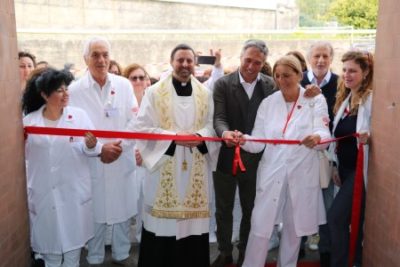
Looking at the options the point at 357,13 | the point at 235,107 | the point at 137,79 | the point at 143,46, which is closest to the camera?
the point at 235,107

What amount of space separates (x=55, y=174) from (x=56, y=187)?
0.12 meters

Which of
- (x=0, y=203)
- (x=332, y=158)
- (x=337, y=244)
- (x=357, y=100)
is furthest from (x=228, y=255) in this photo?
(x=0, y=203)

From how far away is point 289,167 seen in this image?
4.31 metres

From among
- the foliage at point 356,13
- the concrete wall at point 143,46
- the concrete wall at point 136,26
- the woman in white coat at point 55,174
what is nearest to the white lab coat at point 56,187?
the woman in white coat at point 55,174

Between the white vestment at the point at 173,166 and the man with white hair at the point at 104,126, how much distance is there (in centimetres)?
55

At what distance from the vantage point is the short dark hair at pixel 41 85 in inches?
162

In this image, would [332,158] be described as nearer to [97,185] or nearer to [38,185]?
[97,185]

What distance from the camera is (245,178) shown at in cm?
475

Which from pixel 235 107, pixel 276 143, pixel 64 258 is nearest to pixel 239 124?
pixel 235 107

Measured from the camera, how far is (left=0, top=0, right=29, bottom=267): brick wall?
12.0 feet

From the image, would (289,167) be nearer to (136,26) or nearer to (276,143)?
(276,143)

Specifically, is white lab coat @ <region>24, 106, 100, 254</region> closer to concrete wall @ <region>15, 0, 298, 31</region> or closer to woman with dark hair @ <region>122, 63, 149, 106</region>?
woman with dark hair @ <region>122, 63, 149, 106</region>

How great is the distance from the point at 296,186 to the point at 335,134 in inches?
27.8

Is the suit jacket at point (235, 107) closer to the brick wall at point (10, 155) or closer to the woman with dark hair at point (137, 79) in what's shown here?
the woman with dark hair at point (137, 79)
